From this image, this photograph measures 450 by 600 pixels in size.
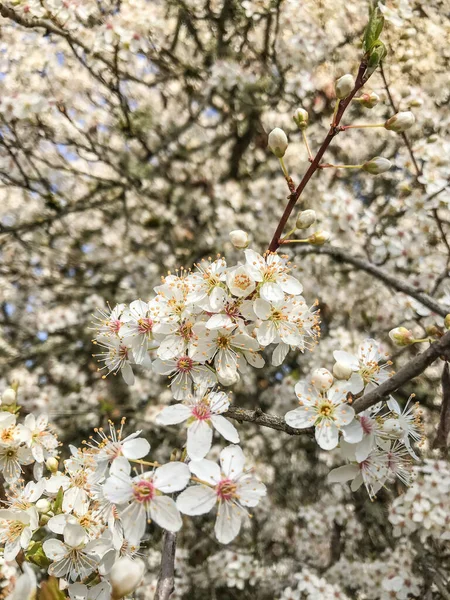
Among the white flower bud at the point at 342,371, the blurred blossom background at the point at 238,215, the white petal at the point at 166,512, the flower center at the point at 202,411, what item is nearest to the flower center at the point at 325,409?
the white flower bud at the point at 342,371

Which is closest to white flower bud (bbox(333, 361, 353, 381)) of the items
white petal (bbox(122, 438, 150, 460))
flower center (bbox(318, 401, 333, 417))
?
flower center (bbox(318, 401, 333, 417))

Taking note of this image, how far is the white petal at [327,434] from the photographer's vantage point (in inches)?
50.3

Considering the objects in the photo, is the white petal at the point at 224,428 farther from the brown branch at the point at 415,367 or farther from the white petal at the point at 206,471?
the brown branch at the point at 415,367

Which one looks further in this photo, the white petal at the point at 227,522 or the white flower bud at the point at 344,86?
the white flower bud at the point at 344,86

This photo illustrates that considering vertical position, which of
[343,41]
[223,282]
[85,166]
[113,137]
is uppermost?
[343,41]

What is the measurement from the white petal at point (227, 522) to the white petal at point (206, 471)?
0.08m

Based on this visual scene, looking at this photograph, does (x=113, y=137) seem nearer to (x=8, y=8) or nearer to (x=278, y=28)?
(x=278, y=28)

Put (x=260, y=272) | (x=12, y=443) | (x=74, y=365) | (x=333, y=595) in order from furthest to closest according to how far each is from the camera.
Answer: (x=74, y=365)
(x=333, y=595)
(x=12, y=443)
(x=260, y=272)

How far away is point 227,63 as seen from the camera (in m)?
3.94

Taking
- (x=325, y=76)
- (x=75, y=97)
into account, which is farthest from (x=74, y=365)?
(x=325, y=76)

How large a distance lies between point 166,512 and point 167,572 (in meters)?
0.28

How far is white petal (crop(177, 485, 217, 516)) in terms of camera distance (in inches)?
45.7

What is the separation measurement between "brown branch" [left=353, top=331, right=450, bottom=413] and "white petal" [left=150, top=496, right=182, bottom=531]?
1.80 ft

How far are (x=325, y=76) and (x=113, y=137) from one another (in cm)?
253
